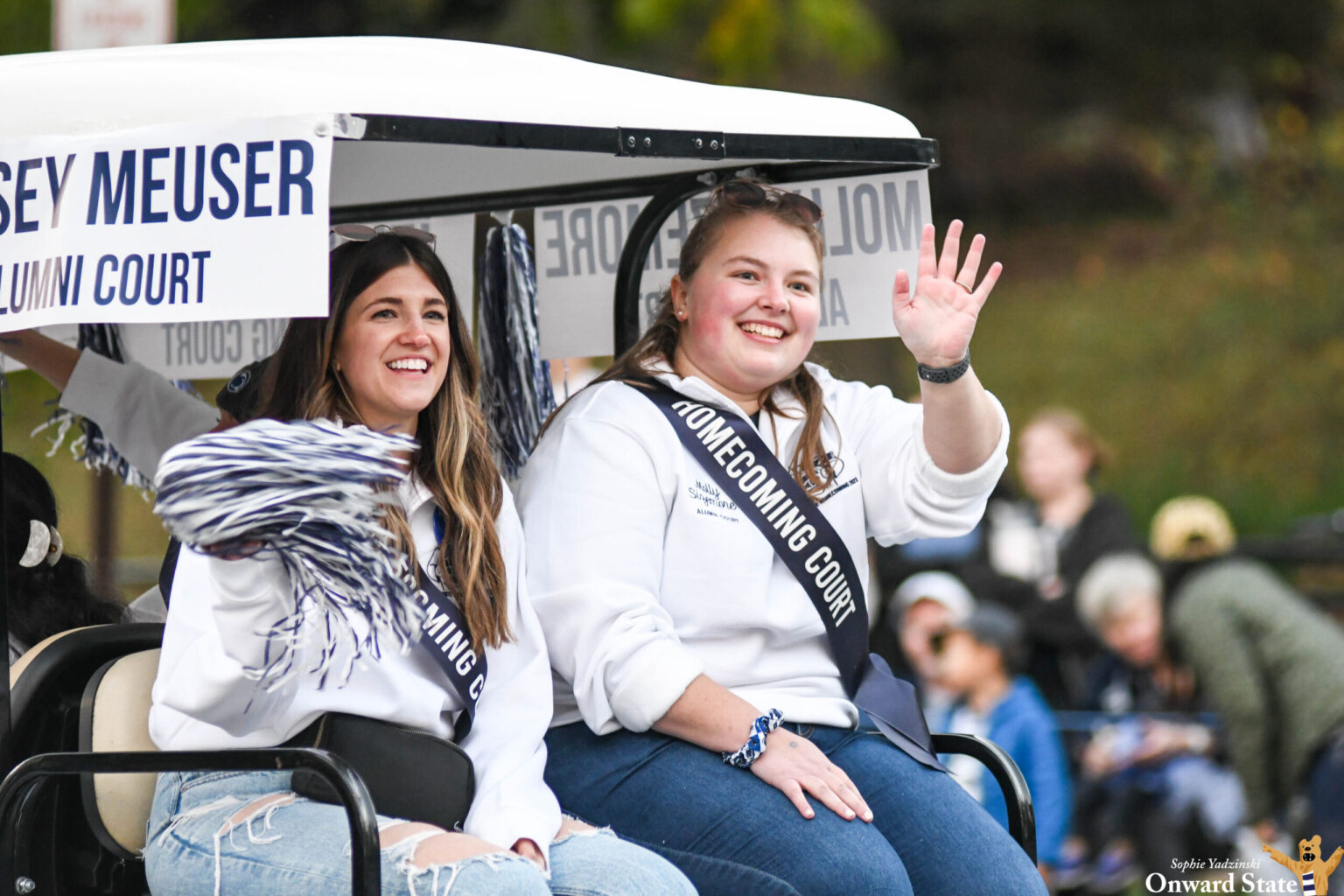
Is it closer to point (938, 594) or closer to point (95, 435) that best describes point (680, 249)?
point (95, 435)

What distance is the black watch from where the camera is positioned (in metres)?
3.41

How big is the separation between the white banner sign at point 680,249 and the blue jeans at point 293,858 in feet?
4.57

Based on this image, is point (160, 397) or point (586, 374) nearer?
point (160, 397)

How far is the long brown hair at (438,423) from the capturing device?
3.21 metres

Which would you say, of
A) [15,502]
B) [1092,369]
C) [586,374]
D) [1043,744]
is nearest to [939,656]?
[1043,744]

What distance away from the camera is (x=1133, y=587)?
23.7ft

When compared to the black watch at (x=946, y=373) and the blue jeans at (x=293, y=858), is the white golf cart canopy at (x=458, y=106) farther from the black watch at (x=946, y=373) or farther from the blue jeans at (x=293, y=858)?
the blue jeans at (x=293, y=858)

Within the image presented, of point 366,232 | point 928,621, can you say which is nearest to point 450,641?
point 366,232

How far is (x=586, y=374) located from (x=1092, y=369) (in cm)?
728

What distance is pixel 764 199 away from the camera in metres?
3.61

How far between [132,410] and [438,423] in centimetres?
100

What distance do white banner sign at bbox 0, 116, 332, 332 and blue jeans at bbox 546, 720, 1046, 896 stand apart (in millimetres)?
1112

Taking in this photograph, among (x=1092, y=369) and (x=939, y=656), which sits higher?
(x=1092, y=369)

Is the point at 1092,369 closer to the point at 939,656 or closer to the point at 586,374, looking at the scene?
the point at 939,656
